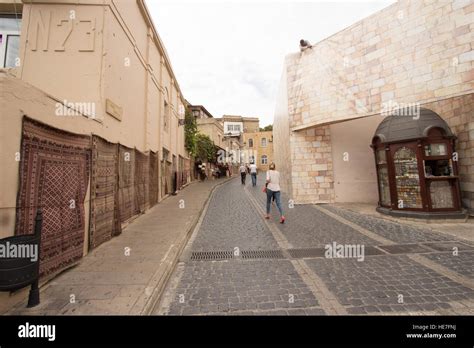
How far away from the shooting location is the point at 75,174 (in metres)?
4.03

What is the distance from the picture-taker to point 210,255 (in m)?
4.41

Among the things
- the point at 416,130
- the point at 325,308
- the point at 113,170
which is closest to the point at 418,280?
the point at 325,308

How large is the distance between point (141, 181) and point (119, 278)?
5.07 meters

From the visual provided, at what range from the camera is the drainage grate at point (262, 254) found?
14.0ft

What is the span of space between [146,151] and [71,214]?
5.15m

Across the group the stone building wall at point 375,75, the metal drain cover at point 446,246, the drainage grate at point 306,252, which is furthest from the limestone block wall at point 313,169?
the drainage grate at point 306,252

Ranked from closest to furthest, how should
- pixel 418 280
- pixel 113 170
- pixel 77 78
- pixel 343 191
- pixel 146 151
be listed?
pixel 418 280 → pixel 77 78 → pixel 113 170 → pixel 146 151 → pixel 343 191

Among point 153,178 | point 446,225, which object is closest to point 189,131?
point 153,178

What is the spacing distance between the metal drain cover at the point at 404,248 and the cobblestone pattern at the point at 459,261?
25 cm

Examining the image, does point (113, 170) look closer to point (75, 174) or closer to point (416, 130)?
point (75, 174)

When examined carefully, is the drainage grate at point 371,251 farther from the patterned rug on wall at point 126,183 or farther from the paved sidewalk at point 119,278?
the patterned rug on wall at point 126,183

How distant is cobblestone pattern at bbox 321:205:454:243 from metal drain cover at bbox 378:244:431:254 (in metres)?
0.33

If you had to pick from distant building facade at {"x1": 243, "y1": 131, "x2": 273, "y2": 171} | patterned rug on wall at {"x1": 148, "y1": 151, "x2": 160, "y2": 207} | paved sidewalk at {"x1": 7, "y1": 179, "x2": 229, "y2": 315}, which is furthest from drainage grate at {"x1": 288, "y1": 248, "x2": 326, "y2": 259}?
distant building facade at {"x1": 243, "y1": 131, "x2": 273, "y2": 171}

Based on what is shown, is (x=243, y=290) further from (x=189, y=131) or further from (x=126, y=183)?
(x=189, y=131)
